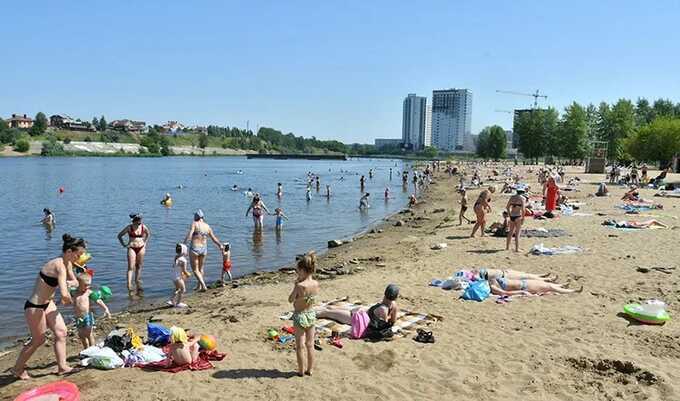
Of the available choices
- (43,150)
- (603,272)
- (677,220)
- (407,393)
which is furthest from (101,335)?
(43,150)

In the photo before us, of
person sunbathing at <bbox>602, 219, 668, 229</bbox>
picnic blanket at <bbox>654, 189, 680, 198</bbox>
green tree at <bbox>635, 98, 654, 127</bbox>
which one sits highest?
green tree at <bbox>635, 98, 654, 127</bbox>

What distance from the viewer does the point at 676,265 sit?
12.6 m

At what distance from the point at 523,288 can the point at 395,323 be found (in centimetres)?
343

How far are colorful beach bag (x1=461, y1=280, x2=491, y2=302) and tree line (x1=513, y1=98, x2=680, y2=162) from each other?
55.2 m

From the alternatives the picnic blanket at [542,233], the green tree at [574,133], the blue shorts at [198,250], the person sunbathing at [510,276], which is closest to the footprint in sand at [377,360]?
the person sunbathing at [510,276]

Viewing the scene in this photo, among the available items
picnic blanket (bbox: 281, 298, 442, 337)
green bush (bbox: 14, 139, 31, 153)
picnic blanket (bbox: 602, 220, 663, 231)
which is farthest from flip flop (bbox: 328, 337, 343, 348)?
green bush (bbox: 14, 139, 31, 153)

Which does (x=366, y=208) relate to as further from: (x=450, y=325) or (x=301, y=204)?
(x=450, y=325)

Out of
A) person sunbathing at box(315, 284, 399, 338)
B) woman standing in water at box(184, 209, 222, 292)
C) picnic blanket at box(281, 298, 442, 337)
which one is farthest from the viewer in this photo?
woman standing in water at box(184, 209, 222, 292)

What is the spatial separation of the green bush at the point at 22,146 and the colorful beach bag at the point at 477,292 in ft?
497

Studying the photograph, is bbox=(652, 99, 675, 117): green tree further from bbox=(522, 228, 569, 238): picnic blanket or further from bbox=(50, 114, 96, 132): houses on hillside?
bbox=(50, 114, 96, 132): houses on hillside

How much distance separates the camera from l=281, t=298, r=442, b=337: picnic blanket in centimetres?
827

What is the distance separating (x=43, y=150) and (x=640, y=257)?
15660cm

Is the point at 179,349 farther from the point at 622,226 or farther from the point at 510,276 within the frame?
the point at 622,226

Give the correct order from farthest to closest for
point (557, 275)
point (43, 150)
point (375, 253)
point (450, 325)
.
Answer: point (43, 150)
point (375, 253)
point (557, 275)
point (450, 325)
